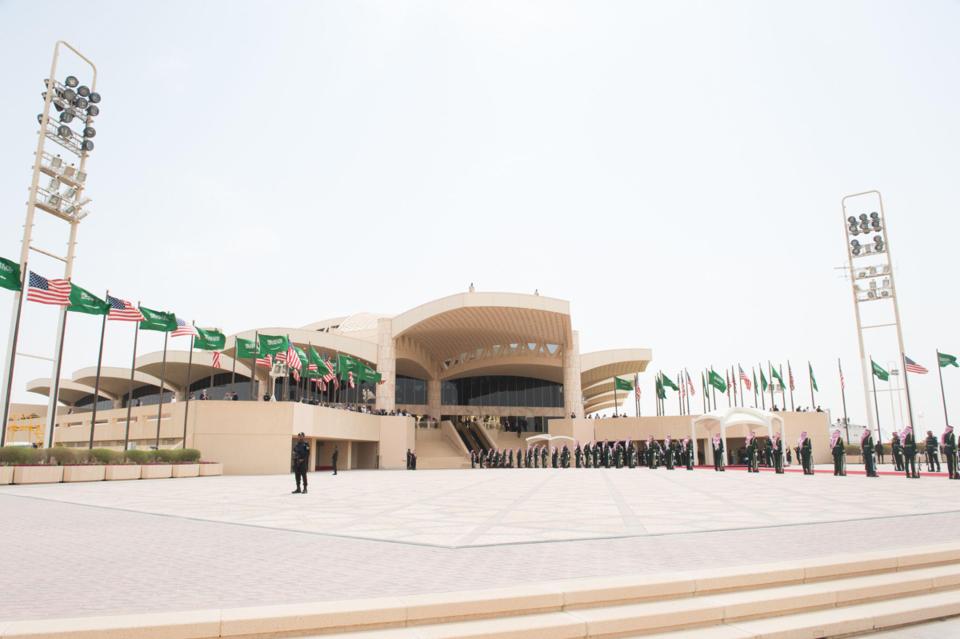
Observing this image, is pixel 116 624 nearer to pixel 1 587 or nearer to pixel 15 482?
pixel 1 587

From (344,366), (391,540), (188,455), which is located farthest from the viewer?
(344,366)

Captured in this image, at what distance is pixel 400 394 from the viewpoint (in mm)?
60000

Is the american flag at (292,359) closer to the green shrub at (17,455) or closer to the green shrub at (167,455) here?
the green shrub at (167,455)

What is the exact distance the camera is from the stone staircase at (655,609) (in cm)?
441

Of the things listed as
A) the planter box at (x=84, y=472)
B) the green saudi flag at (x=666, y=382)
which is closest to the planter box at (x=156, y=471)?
the planter box at (x=84, y=472)

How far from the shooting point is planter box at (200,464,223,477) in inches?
1101

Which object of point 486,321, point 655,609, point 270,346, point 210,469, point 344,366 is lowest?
point 210,469

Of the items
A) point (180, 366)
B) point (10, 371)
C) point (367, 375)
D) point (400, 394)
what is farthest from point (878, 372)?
point (180, 366)

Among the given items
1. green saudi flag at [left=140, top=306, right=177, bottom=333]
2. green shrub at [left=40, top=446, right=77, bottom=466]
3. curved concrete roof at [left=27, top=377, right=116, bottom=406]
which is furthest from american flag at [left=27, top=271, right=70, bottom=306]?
curved concrete roof at [left=27, top=377, right=116, bottom=406]

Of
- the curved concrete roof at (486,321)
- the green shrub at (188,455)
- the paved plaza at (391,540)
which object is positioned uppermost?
the curved concrete roof at (486,321)

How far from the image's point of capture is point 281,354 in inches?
1215

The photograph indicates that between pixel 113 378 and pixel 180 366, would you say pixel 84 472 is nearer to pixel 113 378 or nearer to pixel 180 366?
pixel 180 366

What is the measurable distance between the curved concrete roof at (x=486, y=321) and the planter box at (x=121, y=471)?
2193cm

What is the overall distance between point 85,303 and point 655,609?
26.6m
